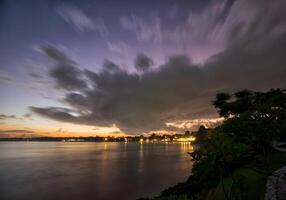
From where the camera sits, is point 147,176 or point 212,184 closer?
point 212,184

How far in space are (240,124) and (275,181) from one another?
3.49 m

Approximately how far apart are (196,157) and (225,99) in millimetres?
38187

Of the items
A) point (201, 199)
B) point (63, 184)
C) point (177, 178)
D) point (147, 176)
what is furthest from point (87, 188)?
point (201, 199)

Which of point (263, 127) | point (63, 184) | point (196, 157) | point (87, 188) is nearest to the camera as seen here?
point (196, 157)

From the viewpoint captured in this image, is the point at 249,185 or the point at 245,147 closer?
the point at 245,147

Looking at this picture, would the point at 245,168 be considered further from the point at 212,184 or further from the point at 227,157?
the point at 227,157

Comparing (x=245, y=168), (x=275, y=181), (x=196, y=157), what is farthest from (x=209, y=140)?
(x=245, y=168)

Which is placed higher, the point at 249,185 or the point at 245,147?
the point at 245,147

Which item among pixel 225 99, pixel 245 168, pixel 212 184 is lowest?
pixel 212 184

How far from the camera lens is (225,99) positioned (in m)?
47.7

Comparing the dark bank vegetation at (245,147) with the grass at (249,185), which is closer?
the dark bank vegetation at (245,147)

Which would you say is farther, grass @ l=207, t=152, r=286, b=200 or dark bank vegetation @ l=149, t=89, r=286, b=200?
grass @ l=207, t=152, r=286, b=200

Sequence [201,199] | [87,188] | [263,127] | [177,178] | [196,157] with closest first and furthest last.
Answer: [196,157] < [263,127] < [201,199] < [87,188] < [177,178]

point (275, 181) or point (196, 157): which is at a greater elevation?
point (196, 157)
